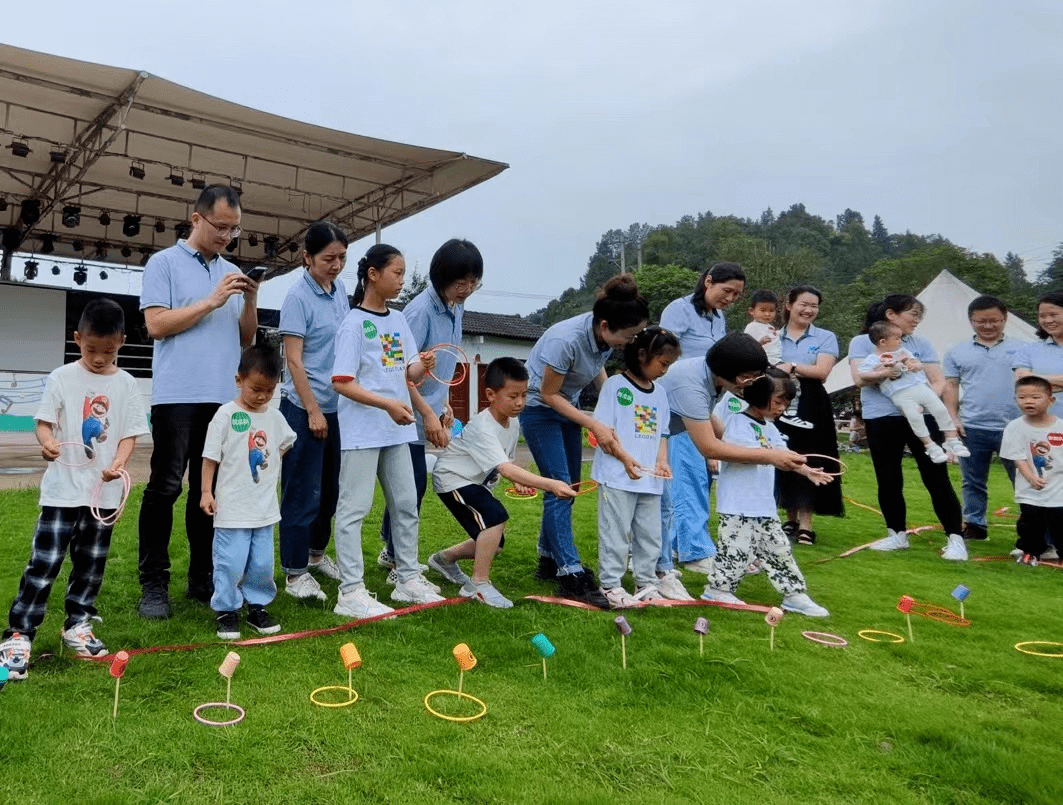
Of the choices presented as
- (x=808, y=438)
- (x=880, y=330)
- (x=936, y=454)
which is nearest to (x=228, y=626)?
(x=808, y=438)

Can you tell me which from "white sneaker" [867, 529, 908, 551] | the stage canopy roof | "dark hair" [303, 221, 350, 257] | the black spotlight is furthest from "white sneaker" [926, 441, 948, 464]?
the black spotlight

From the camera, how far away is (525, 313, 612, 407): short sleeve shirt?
3.79 m

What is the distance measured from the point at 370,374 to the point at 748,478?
198 centimetres

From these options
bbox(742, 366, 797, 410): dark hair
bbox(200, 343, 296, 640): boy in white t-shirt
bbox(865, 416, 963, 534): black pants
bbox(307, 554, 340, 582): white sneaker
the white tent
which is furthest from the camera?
the white tent

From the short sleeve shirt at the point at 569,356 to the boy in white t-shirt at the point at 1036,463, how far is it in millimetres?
3203

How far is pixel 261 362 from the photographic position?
319 cm

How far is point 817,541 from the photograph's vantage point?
5.79 m

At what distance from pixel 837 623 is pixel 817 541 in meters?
2.35

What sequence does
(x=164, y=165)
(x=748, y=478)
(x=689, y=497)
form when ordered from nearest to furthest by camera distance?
(x=748, y=478), (x=689, y=497), (x=164, y=165)

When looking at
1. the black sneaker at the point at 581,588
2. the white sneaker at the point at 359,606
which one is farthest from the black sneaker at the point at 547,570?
the white sneaker at the point at 359,606

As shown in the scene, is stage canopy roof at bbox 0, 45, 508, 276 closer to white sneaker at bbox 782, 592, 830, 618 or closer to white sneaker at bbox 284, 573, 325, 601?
white sneaker at bbox 284, 573, 325, 601

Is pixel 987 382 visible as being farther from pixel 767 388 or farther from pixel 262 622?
pixel 262 622

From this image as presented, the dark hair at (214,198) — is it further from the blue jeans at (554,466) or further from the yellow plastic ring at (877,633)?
the yellow plastic ring at (877,633)

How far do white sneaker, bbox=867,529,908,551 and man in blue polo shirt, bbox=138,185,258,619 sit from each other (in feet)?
14.7
